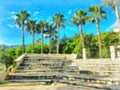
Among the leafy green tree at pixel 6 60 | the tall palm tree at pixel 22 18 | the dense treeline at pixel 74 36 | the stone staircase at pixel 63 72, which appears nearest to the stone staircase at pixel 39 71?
the stone staircase at pixel 63 72

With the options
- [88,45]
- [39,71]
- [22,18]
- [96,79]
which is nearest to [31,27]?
[22,18]

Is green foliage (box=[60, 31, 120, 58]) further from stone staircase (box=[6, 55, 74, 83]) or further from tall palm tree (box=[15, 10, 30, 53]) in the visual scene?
stone staircase (box=[6, 55, 74, 83])

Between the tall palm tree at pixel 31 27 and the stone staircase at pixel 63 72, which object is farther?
the tall palm tree at pixel 31 27

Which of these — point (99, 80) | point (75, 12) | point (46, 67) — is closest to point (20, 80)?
point (46, 67)

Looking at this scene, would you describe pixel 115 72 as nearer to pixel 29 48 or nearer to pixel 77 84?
pixel 77 84

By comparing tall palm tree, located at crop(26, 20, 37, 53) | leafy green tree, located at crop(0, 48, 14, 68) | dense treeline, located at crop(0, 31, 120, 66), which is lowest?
leafy green tree, located at crop(0, 48, 14, 68)

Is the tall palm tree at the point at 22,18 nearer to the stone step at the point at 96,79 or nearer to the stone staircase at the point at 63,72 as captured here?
the stone staircase at the point at 63,72

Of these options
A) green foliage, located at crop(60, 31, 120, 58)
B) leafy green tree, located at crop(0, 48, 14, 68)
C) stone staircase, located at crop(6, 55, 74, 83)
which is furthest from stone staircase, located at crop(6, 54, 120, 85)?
green foliage, located at crop(60, 31, 120, 58)

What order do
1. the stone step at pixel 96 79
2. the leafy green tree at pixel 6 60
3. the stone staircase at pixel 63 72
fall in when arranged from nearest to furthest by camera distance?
1. the stone step at pixel 96 79
2. the stone staircase at pixel 63 72
3. the leafy green tree at pixel 6 60

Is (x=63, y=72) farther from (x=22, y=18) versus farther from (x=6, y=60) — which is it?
(x=22, y=18)

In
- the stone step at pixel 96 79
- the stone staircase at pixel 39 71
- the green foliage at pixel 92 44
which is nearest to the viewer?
the stone step at pixel 96 79

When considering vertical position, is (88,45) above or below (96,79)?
above

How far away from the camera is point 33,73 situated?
16.7 m

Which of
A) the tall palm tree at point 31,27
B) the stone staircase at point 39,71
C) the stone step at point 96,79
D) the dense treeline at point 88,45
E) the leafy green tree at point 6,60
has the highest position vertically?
the tall palm tree at point 31,27
